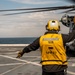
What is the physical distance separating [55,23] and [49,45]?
0.56m

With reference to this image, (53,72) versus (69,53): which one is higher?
(53,72)

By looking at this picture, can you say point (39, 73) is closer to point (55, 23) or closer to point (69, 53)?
point (55, 23)

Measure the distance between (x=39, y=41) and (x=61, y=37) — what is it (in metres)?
0.56

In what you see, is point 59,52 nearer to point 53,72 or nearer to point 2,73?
point 53,72

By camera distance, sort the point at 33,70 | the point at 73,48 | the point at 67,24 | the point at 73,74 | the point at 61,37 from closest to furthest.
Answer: the point at 61,37 < the point at 73,74 < the point at 33,70 < the point at 73,48 < the point at 67,24

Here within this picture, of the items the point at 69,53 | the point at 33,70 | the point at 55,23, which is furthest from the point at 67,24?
the point at 55,23

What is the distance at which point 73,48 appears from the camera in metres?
23.4

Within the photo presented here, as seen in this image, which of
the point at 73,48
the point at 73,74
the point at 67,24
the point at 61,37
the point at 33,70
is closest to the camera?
the point at 61,37

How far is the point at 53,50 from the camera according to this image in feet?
23.6

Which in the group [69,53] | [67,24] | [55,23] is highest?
[55,23]

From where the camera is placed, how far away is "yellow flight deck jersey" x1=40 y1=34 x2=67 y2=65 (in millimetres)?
7137

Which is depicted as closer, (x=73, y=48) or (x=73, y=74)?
(x=73, y=74)

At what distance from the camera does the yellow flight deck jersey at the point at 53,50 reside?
23.4 feet

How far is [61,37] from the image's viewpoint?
7.14 m
